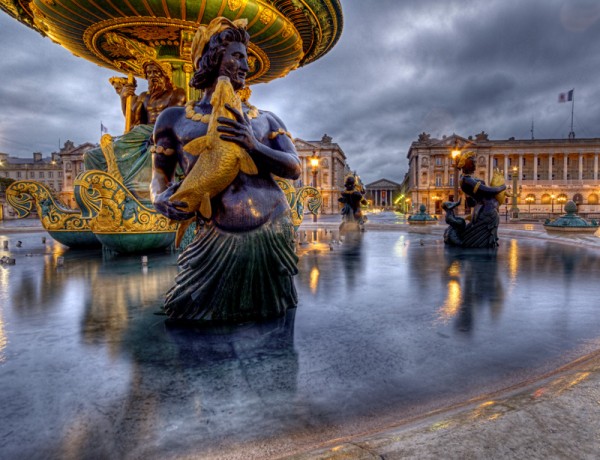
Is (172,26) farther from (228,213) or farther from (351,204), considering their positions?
(351,204)

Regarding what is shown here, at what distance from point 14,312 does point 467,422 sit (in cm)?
351

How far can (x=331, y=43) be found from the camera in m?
8.13

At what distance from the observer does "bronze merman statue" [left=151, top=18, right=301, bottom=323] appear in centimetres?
265

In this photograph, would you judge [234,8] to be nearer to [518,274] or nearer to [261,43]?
[261,43]

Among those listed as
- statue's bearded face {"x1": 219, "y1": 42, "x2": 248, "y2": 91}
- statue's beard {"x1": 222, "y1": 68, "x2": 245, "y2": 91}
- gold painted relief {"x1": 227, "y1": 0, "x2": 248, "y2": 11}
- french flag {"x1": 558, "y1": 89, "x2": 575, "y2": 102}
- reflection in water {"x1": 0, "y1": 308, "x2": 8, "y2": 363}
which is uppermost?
french flag {"x1": 558, "y1": 89, "x2": 575, "y2": 102}

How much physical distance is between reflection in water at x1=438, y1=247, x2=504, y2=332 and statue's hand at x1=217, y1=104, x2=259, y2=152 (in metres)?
1.99

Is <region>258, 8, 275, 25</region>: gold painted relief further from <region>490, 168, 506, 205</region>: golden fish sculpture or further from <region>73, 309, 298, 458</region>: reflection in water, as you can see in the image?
<region>490, 168, 506, 205</region>: golden fish sculpture

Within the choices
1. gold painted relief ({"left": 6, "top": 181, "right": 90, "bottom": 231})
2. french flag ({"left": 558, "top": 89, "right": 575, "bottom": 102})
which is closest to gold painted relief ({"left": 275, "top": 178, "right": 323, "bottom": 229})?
gold painted relief ({"left": 6, "top": 181, "right": 90, "bottom": 231})

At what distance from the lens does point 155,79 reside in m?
7.25

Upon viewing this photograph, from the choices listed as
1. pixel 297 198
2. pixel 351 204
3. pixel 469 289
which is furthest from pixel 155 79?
pixel 351 204

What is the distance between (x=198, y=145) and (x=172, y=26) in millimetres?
5160

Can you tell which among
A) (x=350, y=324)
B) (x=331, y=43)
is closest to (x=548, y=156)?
(x=331, y=43)

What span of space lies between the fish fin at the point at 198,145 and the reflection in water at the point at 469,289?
2.22 meters

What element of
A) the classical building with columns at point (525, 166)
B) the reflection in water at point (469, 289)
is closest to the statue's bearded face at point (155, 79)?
the reflection in water at point (469, 289)
